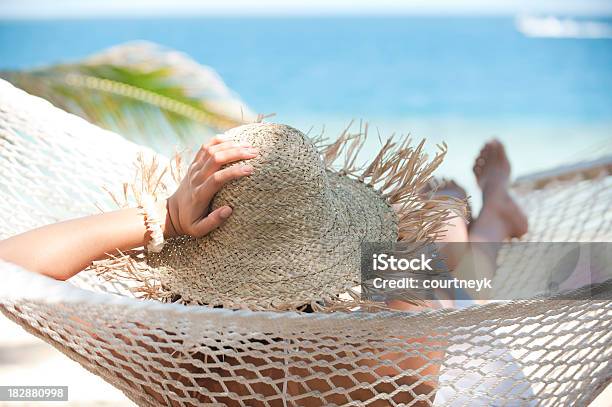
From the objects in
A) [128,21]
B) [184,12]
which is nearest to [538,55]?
[184,12]

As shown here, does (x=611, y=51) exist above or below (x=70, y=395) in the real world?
above

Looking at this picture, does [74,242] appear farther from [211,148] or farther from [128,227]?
[211,148]

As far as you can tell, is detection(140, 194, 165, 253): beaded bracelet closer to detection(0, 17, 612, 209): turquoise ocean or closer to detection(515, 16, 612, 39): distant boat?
detection(0, 17, 612, 209): turquoise ocean

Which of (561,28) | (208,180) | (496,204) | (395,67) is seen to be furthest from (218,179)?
(561,28)

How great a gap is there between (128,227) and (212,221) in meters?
0.13

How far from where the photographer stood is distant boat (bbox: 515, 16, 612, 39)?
9219 millimetres

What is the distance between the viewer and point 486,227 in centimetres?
161

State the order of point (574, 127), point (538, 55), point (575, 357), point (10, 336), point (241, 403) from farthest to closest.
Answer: point (538, 55) → point (574, 127) → point (10, 336) → point (575, 357) → point (241, 403)

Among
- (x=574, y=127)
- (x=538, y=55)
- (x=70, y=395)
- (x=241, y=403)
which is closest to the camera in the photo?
(x=241, y=403)

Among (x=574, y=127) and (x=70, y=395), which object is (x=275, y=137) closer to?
(x=70, y=395)

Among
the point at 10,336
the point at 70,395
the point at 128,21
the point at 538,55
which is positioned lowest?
the point at 70,395

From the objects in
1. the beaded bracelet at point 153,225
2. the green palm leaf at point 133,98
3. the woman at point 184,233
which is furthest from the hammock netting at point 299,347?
the green palm leaf at point 133,98

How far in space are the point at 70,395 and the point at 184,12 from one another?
27.7ft

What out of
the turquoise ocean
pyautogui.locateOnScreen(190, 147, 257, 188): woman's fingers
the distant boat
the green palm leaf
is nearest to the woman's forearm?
pyautogui.locateOnScreen(190, 147, 257, 188): woman's fingers
